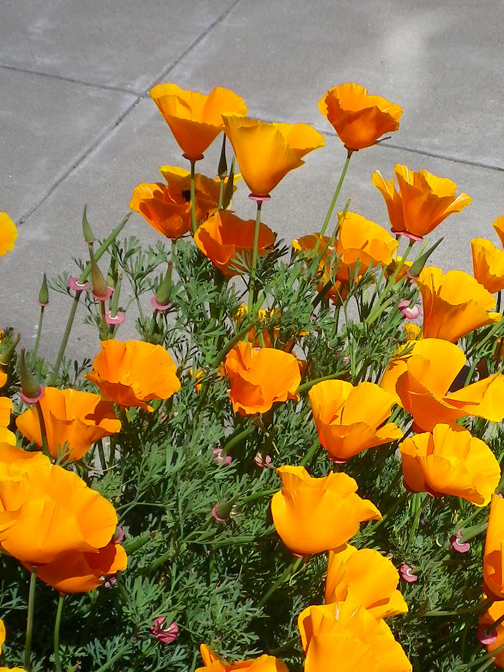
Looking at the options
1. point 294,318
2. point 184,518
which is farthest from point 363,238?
point 184,518

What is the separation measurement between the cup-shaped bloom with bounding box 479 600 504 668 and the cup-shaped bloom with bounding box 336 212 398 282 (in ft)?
1.93

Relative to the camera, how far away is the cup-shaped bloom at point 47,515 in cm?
89

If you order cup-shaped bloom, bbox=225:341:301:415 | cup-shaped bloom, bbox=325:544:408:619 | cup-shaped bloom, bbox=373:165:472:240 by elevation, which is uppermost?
cup-shaped bloom, bbox=373:165:472:240

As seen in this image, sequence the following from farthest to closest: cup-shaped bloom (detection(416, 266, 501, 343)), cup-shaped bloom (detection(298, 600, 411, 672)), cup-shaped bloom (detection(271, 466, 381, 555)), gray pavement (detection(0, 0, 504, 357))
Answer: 1. gray pavement (detection(0, 0, 504, 357))
2. cup-shaped bloom (detection(416, 266, 501, 343))
3. cup-shaped bloom (detection(271, 466, 381, 555))
4. cup-shaped bloom (detection(298, 600, 411, 672))

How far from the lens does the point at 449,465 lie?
3.59 feet

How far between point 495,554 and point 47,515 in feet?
1.78

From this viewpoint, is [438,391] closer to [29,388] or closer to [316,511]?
[316,511]

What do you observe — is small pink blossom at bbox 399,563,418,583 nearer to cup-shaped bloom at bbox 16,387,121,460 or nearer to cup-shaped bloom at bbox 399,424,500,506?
cup-shaped bloom at bbox 399,424,500,506

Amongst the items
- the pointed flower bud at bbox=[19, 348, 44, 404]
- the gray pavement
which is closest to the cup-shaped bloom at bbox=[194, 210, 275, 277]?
the pointed flower bud at bbox=[19, 348, 44, 404]

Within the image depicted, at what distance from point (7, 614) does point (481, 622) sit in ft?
2.17

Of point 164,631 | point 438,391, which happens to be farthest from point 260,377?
point 164,631

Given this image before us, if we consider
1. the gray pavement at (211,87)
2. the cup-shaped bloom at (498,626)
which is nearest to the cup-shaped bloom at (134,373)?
the cup-shaped bloom at (498,626)

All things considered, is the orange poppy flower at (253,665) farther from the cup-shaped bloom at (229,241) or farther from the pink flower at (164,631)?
the cup-shaped bloom at (229,241)

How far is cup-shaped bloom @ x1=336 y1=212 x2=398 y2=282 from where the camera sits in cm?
147
